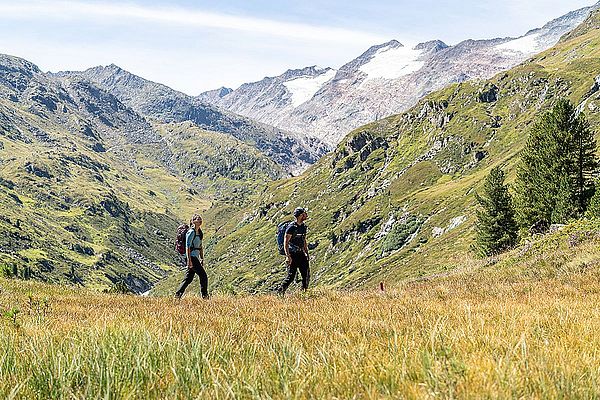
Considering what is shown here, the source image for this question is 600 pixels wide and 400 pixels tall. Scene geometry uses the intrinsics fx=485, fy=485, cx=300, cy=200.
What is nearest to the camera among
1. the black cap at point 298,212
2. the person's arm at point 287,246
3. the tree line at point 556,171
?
the black cap at point 298,212

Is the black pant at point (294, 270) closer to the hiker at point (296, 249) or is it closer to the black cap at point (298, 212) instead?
the hiker at point (296, 249)

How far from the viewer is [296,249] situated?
16750 millimetres

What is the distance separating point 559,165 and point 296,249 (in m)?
54.0

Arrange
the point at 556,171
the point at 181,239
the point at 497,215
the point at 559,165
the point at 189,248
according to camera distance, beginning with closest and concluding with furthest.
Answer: the point at 189,248
the point at 181,239
the point at 559,165
the point at 556,171
the point at 497,215

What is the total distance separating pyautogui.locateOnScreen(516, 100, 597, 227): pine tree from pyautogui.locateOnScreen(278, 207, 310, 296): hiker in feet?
162

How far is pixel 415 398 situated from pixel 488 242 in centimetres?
7350

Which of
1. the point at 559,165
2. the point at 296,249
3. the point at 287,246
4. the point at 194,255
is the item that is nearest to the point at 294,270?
the point at 296,249

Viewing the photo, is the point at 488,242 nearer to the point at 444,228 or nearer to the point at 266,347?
the point at 266,347

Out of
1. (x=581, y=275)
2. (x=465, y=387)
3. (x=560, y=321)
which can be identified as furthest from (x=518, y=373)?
(x=581, y=275)

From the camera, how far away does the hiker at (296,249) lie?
1652 cm

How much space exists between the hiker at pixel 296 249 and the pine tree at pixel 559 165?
4944 cm

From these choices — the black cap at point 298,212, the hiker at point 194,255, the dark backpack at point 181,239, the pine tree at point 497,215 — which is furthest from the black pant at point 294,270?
the pine tree at point 497,215

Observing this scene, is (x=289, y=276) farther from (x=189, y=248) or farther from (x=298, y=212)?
(x=189, y=248)

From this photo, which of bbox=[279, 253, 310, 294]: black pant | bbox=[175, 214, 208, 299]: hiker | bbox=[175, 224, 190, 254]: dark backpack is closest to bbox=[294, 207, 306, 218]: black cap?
bbox=[279, 253, 310, 294]: black pant
